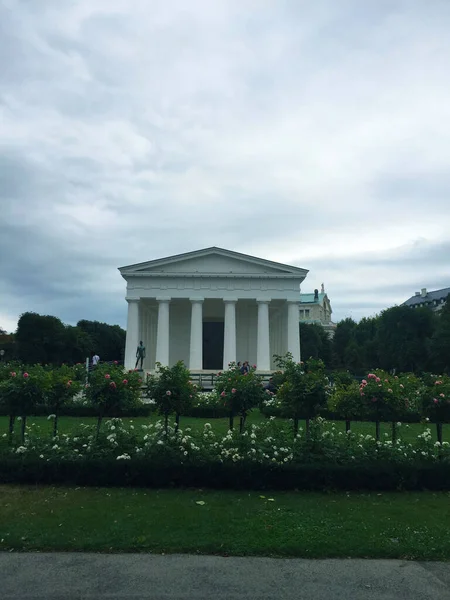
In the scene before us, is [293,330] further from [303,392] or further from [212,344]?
[303,392]

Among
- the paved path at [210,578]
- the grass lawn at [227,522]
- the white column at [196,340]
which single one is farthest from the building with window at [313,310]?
the paved path at [210,578]

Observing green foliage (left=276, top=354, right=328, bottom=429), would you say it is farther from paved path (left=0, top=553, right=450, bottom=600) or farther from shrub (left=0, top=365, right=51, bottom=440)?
shrub (left=0, top=365, right=51, bottom=440)

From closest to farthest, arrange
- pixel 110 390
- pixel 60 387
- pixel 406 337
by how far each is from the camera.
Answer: pixel 110 390, pixel 60 387, pixel 406 337

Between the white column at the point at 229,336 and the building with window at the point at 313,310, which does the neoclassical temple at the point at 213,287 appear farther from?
the building with window at the point at 313,310

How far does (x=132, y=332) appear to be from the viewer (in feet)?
151

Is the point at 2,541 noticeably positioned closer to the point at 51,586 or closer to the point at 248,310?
the point at 51,586

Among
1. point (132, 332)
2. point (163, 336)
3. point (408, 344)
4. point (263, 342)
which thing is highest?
point (408, 344)

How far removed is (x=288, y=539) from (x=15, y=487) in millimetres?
5886

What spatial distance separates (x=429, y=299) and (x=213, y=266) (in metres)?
80.6

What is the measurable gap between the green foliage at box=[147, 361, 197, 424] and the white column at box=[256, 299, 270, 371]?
32.5 meters

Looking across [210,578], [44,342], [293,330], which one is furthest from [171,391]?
[44,342]

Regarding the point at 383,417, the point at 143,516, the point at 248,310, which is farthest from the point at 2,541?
the point at 248,310

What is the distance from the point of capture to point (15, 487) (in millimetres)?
9781

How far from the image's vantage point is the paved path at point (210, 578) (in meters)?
5.50
